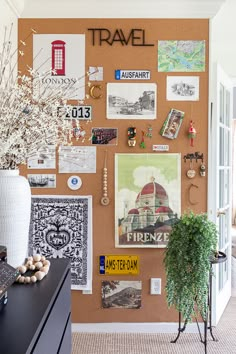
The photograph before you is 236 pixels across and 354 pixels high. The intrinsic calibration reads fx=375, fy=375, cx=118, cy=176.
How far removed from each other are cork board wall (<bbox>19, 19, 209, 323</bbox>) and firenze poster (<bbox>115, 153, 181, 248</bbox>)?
5 centimetres

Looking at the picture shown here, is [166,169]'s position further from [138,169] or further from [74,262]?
[74,262]

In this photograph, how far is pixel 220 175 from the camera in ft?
10.8

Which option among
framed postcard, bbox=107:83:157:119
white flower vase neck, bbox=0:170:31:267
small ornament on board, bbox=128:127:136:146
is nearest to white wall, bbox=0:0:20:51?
framed postcard, bbox=107:83:157:119

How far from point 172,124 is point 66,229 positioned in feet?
3.80

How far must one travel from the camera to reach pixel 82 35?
2869 millimetres

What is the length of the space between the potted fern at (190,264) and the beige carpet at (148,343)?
304mm

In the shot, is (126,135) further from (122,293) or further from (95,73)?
(122,293)

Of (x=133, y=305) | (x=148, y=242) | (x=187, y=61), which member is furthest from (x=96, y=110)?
(x=133, y=305)

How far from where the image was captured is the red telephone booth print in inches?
113

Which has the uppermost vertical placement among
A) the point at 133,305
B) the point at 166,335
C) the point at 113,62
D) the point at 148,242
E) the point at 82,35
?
the point at 82,35

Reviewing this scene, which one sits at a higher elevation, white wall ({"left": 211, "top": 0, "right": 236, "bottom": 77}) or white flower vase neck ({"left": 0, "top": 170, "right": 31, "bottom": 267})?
white wall ({"left": 211, "top": 0, "right": 236, "bottom": 77})

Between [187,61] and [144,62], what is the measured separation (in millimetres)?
331

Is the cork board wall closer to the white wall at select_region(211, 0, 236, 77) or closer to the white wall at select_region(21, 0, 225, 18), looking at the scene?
the white wall at select_region(21, 0, 225, 18)

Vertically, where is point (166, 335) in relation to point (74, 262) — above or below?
below
